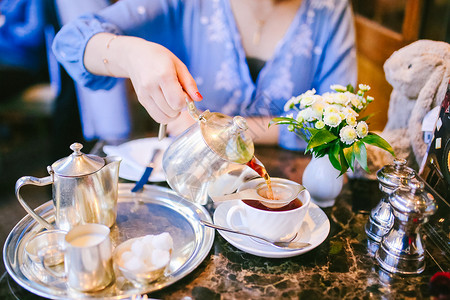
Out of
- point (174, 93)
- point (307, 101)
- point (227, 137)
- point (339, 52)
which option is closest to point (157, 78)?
point (174, 93)

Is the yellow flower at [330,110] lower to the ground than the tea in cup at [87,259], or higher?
higher

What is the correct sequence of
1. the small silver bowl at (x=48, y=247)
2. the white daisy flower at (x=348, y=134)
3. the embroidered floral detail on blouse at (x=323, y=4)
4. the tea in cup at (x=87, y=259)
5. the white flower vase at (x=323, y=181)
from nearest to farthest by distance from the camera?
the tea in cup at (x=87, y=259)
the small silver bowl at (x=48, y=247)
the white daisy flower at (x=348, y=134)
the white flower vase at (x=323, y=181)
the embroidered floral detail on blouse at (x=323, y=4)

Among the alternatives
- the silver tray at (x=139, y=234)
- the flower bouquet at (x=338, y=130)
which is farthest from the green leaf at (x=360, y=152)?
the silver tray at (x=139, y=234)

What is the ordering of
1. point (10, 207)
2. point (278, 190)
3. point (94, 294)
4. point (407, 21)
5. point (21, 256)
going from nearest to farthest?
point (94, 294) → point (21, 256) → point (278, 190) → point (407, 21) → point (10, 207)

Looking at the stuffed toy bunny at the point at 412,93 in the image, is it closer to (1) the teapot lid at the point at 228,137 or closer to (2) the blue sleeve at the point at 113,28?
(1) the teapot lid at the point at 228,137

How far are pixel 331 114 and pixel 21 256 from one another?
0.79 meters

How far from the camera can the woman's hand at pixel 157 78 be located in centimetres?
90

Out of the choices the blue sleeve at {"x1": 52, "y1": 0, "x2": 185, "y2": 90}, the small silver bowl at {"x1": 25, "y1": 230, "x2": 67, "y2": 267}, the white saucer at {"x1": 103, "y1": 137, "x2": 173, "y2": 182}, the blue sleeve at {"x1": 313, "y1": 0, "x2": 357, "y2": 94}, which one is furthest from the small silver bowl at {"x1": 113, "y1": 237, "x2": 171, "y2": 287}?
the blue sleeve at {"x1": 313, "y1": 0, "x2": 357, "y2": 94}

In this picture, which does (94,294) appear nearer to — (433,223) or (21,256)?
(21,256)

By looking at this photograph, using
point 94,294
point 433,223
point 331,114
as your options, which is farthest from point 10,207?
point 433,223

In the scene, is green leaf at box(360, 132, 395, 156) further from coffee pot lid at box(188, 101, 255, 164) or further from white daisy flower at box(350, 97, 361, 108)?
coffee pot lid at box(188, 101, 255, 164)

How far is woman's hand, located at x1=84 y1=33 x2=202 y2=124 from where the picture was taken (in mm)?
896

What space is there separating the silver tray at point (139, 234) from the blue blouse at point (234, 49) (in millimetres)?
622

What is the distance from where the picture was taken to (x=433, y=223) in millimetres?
927
